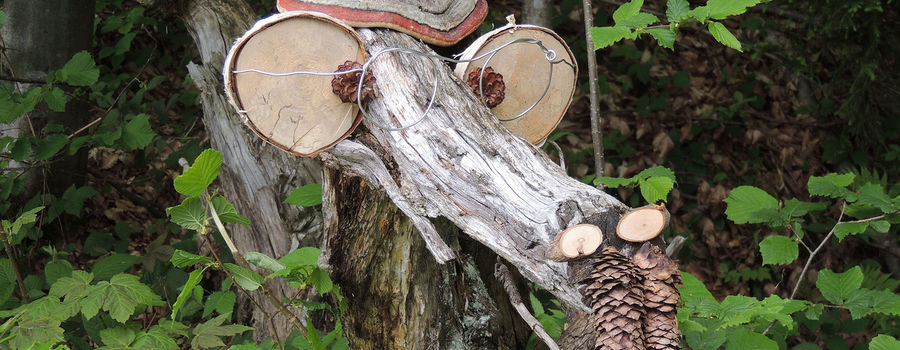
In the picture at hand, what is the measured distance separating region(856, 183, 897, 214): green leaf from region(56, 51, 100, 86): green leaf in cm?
308

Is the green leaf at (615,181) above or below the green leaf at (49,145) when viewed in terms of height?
below

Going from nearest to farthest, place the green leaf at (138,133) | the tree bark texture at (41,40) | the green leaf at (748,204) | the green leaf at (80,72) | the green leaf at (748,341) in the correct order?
the green leaf at (748,341) → the green leaf at (748,204) → the green leaf at (80,72) → the green leaf at (138,133) → the tree bark texture at (41,40)

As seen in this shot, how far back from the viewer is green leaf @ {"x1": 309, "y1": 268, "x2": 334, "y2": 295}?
78.2 inches

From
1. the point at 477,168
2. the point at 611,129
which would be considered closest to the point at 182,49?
the point at 611,129

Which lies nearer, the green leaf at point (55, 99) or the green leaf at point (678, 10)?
the green leaf at point (678, 10)

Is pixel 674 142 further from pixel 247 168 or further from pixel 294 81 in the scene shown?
pixel 294 81

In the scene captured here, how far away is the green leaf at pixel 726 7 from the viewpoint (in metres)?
2.09

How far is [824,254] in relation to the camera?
4.94 meters

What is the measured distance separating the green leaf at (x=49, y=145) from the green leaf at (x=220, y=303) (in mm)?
1056

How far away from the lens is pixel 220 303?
9.16 ft

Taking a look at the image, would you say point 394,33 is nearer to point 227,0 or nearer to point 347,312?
point 347,312

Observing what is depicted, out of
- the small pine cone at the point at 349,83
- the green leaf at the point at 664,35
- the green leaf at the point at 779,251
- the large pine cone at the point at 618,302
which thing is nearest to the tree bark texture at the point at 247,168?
the small pine cone at the point at 349,83

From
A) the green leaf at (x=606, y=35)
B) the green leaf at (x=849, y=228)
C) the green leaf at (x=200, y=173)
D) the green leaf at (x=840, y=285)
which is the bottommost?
the green leaf at (x=840, y=285)

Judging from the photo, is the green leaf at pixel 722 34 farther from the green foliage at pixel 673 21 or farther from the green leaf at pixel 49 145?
the green leaf at pixel 49 145
